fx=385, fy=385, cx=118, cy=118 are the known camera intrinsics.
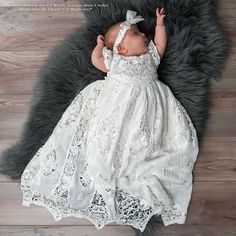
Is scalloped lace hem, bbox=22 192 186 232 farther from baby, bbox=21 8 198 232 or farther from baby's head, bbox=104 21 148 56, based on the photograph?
baby's head, bbox=104 21 148 56

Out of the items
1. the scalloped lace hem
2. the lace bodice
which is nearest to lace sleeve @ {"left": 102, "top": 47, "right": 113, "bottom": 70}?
the lace bodice

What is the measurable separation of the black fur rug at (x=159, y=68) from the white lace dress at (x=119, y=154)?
5cm

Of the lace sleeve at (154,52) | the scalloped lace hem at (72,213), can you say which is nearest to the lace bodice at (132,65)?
the lace sleeve at (154,52)

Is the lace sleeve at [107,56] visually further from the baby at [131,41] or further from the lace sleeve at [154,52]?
the lace sleeve at [154,52]

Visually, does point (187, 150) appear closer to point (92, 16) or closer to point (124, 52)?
point (124, 52)

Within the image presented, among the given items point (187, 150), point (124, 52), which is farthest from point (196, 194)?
point (124, 52)

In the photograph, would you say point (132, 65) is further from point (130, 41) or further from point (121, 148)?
point (121, 148)

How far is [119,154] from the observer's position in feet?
4.03

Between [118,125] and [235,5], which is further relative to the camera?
[235,5]

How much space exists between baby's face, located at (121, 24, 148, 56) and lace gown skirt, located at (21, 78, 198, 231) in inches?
4.2

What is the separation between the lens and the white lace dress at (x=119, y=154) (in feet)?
3.97

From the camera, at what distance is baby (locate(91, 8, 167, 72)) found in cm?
123

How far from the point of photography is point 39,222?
134 centimetres

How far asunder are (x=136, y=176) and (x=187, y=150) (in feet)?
0.62
